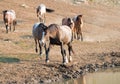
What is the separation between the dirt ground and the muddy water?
20.5 inches

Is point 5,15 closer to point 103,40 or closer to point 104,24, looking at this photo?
point 103,40

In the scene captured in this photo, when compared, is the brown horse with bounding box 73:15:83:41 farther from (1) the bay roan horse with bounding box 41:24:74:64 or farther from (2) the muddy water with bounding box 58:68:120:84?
(2) the muddy water with bounding box 58:68:120:84

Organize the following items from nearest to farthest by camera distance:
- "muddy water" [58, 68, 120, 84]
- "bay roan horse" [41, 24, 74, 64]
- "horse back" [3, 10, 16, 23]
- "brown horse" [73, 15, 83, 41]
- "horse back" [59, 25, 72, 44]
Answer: "muddy water" [58, 68, 120, 84] → "bay roan horse" [41, 24, 74, 64] → "horse back" [59, 25, 72, 44] → "horse back" [3, 10, 16, 23] → "brown horse" [73, 15, 83, 41]

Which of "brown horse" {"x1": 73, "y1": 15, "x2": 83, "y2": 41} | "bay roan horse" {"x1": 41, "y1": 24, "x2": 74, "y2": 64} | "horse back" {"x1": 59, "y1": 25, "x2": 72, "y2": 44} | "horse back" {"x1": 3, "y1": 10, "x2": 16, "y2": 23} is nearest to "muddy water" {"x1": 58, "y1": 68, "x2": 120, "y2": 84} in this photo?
"bay roan horse" {"x1": 41, "y1": 24, "x2": 74, "y2": 64}

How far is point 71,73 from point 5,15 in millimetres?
12751

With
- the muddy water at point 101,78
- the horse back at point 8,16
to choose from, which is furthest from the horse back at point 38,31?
the horse back at point 8,16

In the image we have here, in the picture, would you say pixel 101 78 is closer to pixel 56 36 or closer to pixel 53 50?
pixel 56 36

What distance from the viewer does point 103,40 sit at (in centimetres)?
3509

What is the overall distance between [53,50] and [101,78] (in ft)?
20.7

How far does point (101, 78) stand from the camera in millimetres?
22016

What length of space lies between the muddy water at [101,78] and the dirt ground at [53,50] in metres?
0.52

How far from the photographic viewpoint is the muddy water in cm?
2112

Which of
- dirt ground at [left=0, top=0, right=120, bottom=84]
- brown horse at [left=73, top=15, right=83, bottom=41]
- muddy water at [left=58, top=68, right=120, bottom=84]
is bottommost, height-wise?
muddy water at [left=58, top=68, right=120, bottom=84]

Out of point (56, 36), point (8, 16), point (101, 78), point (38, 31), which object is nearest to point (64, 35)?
point (56, 36)
